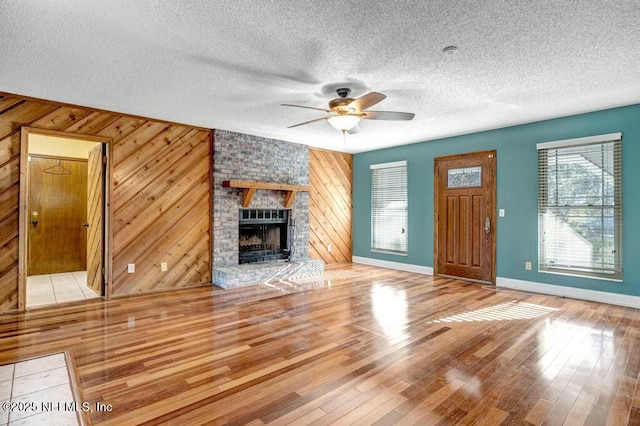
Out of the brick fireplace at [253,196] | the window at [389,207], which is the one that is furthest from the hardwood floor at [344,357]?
the window at [389,207]

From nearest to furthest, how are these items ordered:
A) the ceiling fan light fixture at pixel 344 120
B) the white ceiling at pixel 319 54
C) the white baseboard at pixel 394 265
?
1. the white ceiling at pixel 319 54
2. the ceiling fan light fixture at pixel 344 120
3. the white baseboard at pixel 394 265

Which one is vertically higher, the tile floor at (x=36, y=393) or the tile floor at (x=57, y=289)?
the tile floor at (x=57, y=289)

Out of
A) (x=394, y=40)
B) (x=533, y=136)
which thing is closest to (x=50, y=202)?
(x=394, y=40)

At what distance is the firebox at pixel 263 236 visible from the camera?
232 inches

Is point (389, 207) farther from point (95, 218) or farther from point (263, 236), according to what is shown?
point (95, 218)

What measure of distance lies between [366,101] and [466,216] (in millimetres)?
3501

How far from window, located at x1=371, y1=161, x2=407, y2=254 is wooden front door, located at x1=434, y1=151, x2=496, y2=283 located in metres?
0.77

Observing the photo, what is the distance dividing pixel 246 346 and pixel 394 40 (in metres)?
2.79

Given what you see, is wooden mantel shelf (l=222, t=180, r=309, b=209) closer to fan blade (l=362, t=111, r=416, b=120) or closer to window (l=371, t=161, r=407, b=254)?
window (l=371, t=161, r=407, b=254)

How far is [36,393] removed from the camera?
2.15m

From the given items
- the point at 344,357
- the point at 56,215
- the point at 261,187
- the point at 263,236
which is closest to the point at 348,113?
the point at 344,357

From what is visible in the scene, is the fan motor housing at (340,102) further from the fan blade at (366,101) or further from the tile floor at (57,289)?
the tile floor at (57,289)

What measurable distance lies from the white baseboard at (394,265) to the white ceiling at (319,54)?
120 inches

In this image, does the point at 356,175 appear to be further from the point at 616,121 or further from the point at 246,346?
the point at 246,346
